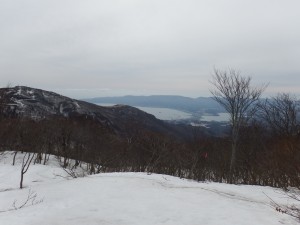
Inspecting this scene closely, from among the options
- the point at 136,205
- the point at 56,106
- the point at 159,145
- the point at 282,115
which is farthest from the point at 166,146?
the point at 56,106

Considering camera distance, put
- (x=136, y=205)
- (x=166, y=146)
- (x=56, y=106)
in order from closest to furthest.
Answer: (x=136, y=205)
(x=166, y=146)
(x=56, y=106)

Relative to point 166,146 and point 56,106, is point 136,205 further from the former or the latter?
point 56,106

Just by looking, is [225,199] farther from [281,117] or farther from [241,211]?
[281,117]

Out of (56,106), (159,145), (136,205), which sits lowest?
(56,106)

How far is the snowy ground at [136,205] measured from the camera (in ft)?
32.7

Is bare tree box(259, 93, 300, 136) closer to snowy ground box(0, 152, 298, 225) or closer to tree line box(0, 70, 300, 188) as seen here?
tree line box(0, 70, 300, 188)

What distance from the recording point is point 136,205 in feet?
37.5

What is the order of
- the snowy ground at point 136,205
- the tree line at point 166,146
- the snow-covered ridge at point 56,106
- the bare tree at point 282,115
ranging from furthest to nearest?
the snow-covered ridge at point 56,106
the bare tree at point 282,115
the tree line at point 166,146
the snowy ground at point 136,205

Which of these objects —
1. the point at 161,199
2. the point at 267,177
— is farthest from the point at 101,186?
the point at 267,177

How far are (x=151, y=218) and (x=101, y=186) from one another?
182 inches

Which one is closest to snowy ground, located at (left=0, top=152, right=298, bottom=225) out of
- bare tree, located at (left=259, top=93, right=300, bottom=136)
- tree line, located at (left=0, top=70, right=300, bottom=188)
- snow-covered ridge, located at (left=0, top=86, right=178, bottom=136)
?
tree line, located at (left=0, top=70, right=300, bottom=188)

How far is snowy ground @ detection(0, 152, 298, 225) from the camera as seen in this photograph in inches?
392

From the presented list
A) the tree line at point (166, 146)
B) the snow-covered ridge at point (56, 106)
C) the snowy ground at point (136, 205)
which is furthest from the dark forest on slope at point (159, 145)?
the snow-covered ridge at point (56, 106)

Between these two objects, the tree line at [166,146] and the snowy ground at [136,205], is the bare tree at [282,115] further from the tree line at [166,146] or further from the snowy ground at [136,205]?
the snowy ground at [136,205]
